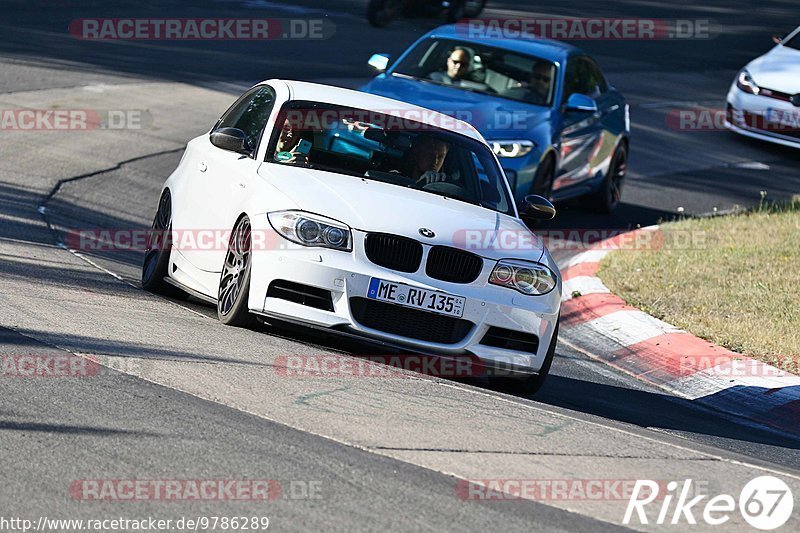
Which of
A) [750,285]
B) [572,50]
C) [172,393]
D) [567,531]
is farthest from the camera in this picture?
[572,50]

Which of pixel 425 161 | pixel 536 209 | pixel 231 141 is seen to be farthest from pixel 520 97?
pixel 231 141

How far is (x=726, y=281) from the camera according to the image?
39.0ft

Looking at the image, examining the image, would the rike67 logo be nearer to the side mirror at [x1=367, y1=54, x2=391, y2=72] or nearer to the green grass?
the green grass

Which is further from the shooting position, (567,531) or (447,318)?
(447,318)

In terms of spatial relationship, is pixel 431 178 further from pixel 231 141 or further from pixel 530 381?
pixel 530 381

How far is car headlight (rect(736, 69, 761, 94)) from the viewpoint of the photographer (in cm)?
1986

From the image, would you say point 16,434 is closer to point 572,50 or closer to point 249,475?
point 249,475

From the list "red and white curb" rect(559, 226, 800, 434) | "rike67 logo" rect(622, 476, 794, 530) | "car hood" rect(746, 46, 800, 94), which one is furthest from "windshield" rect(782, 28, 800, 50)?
"rike67 logo" rect(622, 476, 794, 530)

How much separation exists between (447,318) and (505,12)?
79.9 feet

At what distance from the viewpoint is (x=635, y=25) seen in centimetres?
3278

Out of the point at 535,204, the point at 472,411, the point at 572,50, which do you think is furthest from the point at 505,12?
the point at 472,411

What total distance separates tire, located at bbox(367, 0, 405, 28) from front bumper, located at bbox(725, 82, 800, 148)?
8317mm

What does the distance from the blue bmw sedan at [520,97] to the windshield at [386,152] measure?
400 cm

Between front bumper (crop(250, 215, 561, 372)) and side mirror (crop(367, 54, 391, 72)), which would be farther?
side mirror (crop(367, 54, 391, 72))
